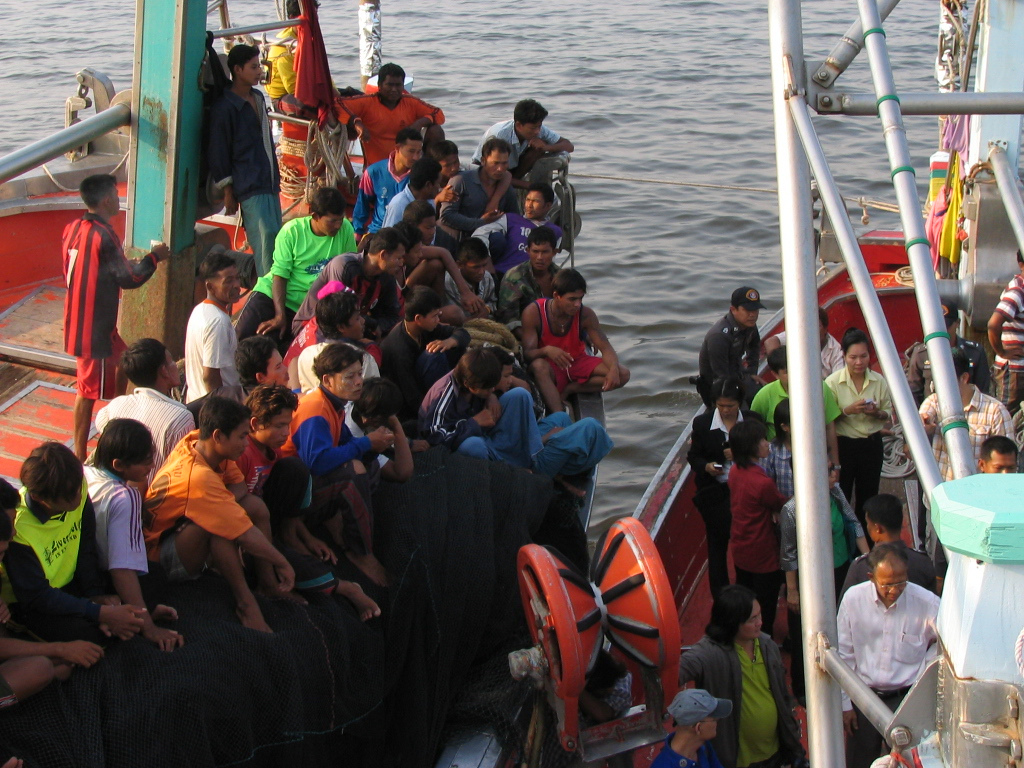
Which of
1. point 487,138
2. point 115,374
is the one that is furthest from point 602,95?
point 115,374

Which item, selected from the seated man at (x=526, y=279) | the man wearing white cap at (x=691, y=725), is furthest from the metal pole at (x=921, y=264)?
the seated man at (x=526, y=279)

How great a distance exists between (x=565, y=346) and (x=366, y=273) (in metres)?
1.29

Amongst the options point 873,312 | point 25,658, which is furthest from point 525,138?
point 873,312

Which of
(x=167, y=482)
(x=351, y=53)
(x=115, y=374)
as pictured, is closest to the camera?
(x=167, y=482)

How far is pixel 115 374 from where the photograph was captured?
→ 564 cm

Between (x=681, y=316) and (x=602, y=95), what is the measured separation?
8.08m

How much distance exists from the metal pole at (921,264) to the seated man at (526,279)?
3.82 meters

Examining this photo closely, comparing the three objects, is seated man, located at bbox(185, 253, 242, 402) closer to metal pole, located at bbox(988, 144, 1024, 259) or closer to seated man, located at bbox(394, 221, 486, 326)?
seated man, located at bbox(394, 221, 486, 326)

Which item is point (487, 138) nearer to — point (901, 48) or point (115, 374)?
point (115, 374)

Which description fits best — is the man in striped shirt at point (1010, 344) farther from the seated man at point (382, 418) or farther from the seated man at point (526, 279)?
the seated man at point (382, 418)

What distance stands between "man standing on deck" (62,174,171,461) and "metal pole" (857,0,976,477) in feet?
12.0

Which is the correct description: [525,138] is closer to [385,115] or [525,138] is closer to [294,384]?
[385,115]

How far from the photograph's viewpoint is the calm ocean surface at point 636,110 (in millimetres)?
12789

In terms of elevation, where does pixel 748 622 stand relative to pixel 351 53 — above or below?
below
